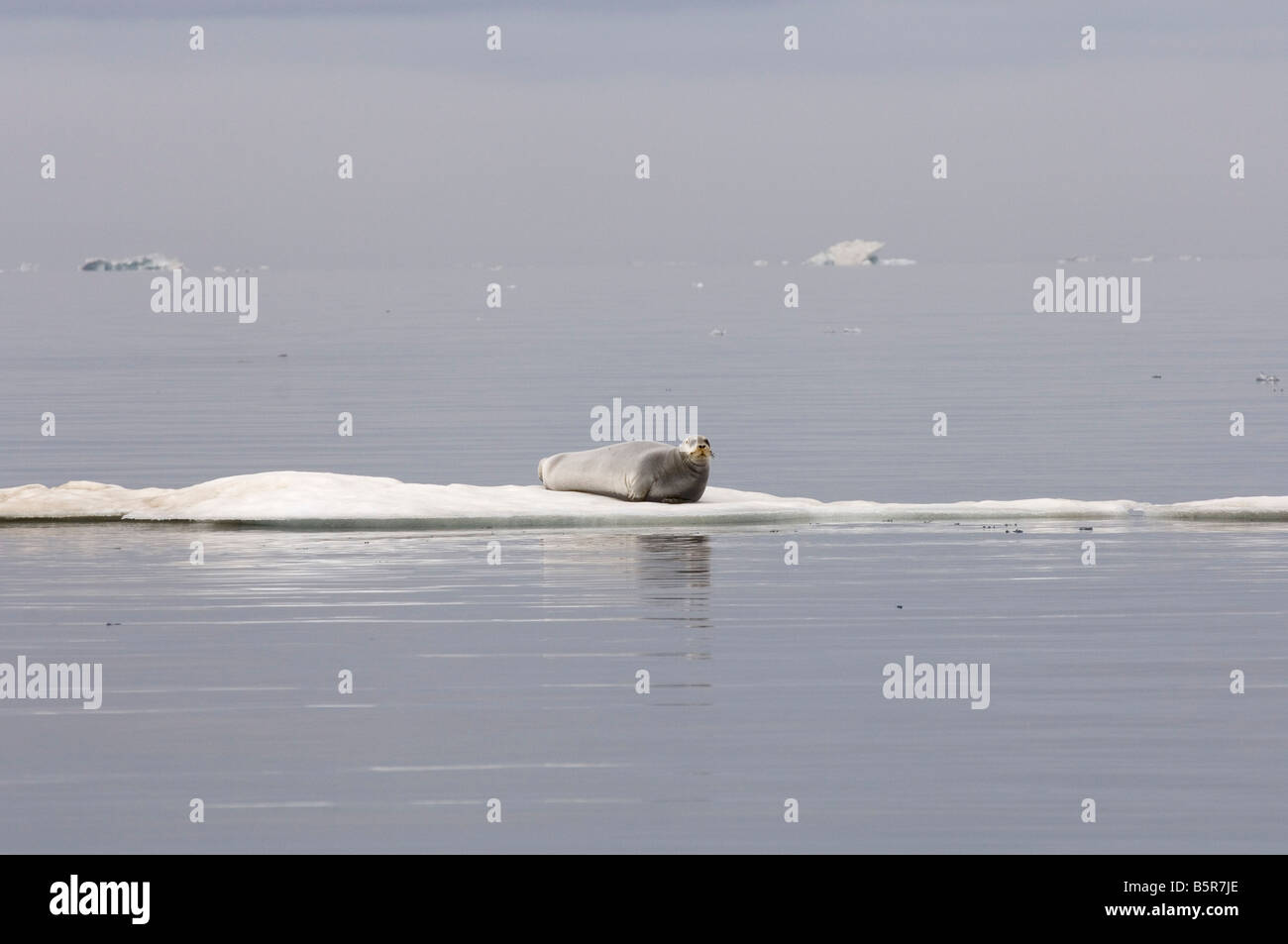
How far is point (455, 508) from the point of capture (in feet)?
87.0

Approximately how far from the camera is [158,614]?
64.7 feet

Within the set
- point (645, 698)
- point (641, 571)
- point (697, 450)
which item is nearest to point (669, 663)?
point (645, 698)

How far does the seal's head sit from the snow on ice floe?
1.80 feet

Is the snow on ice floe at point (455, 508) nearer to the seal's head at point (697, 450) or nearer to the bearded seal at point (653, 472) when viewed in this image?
the bearded seal at point (653, 472)

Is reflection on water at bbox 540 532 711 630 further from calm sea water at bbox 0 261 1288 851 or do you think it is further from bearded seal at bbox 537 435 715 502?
bearded seal at bbox 537 435 715 502

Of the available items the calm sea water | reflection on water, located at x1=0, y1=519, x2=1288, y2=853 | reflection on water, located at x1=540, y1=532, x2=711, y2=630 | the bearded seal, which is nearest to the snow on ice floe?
the bearded seal

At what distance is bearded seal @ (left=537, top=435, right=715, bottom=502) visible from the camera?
90.1ft

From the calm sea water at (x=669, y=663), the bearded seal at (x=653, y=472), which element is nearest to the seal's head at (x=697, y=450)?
the bearded seal at (x=653, y=472)

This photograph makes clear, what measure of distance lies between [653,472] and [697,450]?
0.63 m

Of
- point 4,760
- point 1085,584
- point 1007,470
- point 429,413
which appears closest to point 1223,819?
point 4,760

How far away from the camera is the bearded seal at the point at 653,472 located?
27453mm

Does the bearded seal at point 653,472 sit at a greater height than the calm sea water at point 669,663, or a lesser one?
greater

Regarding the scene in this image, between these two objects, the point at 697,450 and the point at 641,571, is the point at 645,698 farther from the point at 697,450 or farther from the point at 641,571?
the point at 697,450

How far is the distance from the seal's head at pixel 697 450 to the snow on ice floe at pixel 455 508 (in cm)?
55
